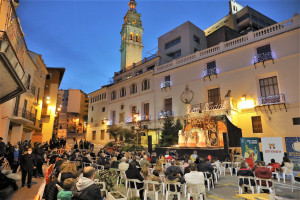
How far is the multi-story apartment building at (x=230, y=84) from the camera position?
15164 mm

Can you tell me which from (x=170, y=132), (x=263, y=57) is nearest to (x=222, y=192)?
(x=170, y=132)

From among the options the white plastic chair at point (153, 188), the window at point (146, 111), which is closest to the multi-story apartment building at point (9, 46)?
the white plastic chair at point (153, 188)

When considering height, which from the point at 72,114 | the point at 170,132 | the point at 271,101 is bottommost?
the point at 170,132

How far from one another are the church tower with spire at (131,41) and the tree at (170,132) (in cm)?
1894

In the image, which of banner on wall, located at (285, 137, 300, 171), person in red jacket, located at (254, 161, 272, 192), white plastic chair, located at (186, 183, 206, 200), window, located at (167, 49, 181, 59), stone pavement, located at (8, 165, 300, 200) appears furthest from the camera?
window, located at (167, 49, 181, 59)

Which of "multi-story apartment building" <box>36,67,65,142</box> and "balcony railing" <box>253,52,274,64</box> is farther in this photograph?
"multi-story apartment building" <box>36,67,65,142</box>

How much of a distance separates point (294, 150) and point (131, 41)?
114ft

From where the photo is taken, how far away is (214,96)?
63.8 ft

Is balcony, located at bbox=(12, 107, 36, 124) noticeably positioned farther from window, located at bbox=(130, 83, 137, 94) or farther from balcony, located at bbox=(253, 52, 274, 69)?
balcony, located at bbox=(253, 52, 274, 69)

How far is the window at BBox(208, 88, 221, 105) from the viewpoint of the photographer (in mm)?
19038

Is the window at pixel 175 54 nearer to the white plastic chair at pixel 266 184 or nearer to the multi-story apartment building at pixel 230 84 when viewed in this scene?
the multi-story apartment building at pixel 230 84

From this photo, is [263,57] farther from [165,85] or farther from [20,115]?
[20,115]

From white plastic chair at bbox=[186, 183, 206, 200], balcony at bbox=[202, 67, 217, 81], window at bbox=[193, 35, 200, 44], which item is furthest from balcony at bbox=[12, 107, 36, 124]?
window at bbox=[193, 35, 200, 44]

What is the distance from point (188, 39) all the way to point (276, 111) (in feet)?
46.9
